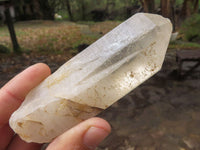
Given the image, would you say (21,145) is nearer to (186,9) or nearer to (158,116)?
(158,116)

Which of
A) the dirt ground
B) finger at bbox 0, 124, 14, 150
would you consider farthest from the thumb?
the dirt ground

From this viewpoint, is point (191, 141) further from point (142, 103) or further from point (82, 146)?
point (82, 146)

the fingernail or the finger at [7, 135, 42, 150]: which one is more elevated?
the fingernail

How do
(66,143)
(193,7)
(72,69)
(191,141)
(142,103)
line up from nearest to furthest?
(66,143), (72,69), (191,141), (142,103), (193,7)

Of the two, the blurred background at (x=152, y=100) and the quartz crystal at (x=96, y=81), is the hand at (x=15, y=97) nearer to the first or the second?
the quartz crystal at (x=96, y=81)

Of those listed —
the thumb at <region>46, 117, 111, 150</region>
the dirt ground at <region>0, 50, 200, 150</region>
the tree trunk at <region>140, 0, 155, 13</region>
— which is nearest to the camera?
the thumb at <region>46, 117, 111, 150</region>

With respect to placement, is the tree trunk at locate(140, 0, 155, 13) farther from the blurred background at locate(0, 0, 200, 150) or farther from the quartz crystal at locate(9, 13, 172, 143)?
the quartz crystal at locate(9, 13, 172, 143)

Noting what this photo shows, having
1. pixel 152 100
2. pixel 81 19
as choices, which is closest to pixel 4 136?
pixel 152 100

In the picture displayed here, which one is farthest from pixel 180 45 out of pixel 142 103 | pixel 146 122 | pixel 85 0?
pixel 85 0
